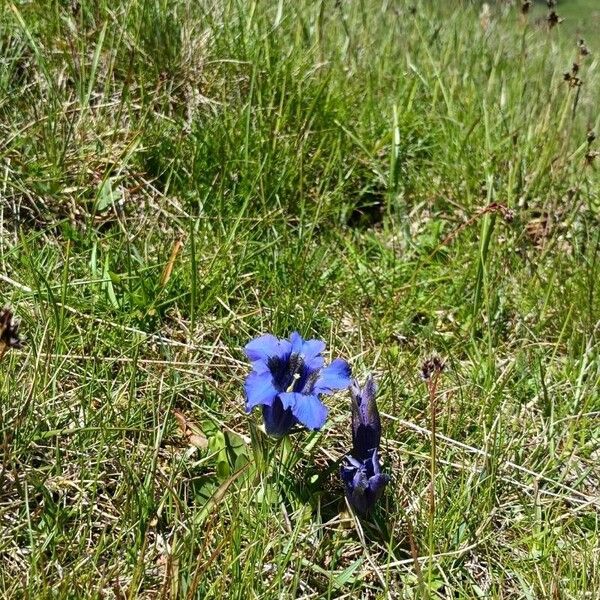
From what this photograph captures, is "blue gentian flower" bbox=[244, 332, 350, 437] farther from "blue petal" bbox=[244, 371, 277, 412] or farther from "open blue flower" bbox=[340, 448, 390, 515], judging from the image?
"open blue flower" bbox=[340, 448, 390, 515]

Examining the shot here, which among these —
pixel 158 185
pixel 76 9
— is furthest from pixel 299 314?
pixel 76 9

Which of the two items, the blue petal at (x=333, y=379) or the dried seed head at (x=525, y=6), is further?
the dried seed head at (x=525, y=6)

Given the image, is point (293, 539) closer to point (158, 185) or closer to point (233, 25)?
point (158, 185)

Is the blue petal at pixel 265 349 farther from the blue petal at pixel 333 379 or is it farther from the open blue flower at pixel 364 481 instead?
the open blue flower at pixel 364 481

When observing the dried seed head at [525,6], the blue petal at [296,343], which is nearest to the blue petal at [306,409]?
the blue petal at [296,343]

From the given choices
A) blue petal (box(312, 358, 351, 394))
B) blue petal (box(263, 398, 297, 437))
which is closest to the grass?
blue petal (box(263, 398, 297, 437))

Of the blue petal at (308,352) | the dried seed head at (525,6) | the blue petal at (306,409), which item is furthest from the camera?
the dried seed head at (525,6)

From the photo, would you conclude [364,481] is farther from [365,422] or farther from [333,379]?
[333,379]
